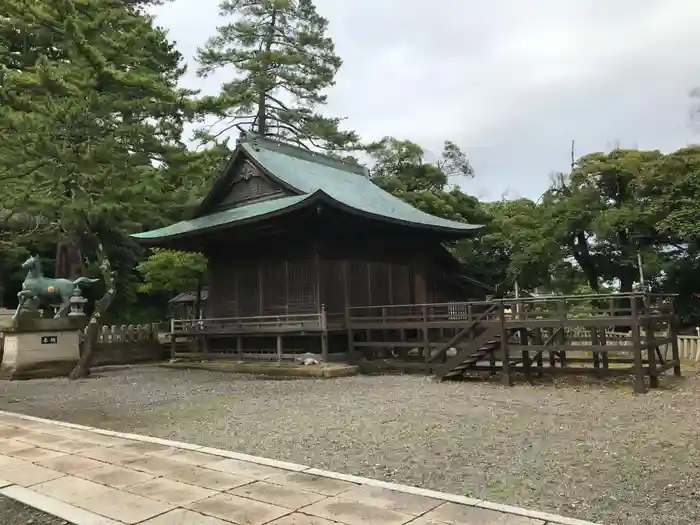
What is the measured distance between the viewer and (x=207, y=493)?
15.8 feet

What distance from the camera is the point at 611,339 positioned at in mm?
17812

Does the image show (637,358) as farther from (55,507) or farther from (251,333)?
(251,333)

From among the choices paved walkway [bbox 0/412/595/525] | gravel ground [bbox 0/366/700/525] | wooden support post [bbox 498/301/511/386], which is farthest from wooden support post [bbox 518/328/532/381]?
paved walkway [bbox 0/412/595/525]

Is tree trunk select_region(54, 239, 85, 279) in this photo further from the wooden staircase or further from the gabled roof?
the wooden staircase

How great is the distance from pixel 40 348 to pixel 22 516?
40.8 ft

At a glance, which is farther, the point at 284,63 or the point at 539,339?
the point at 284,63

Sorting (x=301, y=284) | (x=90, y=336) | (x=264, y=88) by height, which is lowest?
(x=90, y=336)

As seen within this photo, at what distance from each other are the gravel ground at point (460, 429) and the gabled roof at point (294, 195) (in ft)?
16.3

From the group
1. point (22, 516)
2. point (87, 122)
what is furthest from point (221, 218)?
point (22, 516)

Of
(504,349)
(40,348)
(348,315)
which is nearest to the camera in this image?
(504,349)

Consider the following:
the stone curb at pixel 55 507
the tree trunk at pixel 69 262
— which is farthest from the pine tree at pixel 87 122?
the tree trunk at pixel 69 262

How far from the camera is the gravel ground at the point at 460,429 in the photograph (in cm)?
495

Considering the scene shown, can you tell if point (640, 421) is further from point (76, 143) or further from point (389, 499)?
point (76, 143)

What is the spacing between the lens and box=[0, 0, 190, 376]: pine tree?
1063cm
